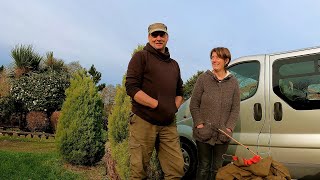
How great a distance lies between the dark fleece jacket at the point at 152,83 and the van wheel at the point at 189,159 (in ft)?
7.63

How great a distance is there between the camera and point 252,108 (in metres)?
5.75

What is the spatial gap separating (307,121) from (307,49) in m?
1.02

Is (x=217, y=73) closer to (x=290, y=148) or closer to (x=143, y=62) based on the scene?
(x=143, y=62)

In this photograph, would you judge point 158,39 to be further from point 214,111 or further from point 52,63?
point 52,63

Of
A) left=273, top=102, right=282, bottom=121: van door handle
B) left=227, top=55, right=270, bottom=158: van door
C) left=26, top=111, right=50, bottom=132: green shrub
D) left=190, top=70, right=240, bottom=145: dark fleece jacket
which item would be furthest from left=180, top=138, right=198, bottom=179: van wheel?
left=26, top=111, right=50, bottom=132: green shrub

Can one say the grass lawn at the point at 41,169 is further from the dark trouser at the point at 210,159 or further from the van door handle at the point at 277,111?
the van door handle at the point at 277,111

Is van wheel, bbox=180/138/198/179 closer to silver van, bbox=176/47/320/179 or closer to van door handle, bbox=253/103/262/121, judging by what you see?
silver van, bbox=176/47/320/179

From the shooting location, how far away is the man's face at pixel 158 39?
4.08m

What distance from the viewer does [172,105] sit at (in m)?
4.12

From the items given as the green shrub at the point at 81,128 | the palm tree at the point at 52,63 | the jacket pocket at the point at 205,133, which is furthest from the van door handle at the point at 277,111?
the palm tree at the point at 52,63

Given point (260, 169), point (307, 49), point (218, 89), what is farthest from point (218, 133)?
point (307, 49)

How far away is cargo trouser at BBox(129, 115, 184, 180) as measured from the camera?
405 cm

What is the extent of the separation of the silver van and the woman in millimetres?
1352

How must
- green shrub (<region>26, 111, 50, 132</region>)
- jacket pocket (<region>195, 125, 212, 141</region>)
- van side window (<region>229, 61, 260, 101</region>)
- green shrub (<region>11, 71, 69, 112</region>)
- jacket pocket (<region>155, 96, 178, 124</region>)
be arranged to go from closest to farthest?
jacket pocket (<region>155, 96, 178, 124</region>) < jacket pocket (<region>195, 125, 212, 141</region>) < van side window (<region>229, 61, 260, 101</region>) < green shrub (<region>26, 111, 50, 132</region>) < green shrub (<region>11, 71, 69, 112</region>)
